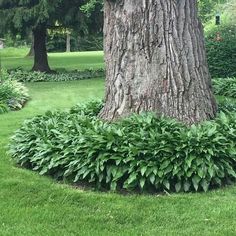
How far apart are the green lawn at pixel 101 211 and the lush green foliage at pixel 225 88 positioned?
8006 mm

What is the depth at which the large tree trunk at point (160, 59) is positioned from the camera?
6.14 metres

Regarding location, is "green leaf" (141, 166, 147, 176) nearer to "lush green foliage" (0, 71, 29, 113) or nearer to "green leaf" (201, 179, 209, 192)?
"green leaf" (201, 179, 209, 192)

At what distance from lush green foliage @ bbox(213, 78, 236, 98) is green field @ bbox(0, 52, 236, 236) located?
8.00 meters

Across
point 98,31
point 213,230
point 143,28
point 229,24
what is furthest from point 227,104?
point 98,31

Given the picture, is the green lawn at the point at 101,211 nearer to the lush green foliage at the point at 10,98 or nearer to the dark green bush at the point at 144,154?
the dark green bush at the point at 144,154

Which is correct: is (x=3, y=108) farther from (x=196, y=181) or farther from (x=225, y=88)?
(x=196, y=181)

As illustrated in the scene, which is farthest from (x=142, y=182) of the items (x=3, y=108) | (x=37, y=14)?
(x=37, y=14)

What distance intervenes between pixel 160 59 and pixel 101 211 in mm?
2127

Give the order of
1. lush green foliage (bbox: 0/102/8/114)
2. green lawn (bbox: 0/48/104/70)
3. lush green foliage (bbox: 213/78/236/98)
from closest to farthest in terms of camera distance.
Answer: lush green foliage (bbox: 0/102/8/114), lush green foliage (bbox: 213/78/236/98), green lawn (bbox: 0/48/104/70)

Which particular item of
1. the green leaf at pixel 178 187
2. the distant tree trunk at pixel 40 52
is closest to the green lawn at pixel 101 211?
the green leaf at pixel 178 187

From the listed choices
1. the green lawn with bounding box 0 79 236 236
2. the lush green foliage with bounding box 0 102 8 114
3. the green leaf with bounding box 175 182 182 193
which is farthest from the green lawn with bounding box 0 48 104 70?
the green leaf with bounding box 175 182 182 193

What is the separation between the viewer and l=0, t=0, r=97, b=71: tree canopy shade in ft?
61.8

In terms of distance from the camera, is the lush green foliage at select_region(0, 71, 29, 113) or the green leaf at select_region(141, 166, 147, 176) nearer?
the green leaf at select_region(141, 166, 147, 176)

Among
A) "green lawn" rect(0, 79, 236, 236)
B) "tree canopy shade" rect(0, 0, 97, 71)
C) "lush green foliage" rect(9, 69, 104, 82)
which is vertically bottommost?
"lush green foliage" rect(9, 69, 104, 82)
